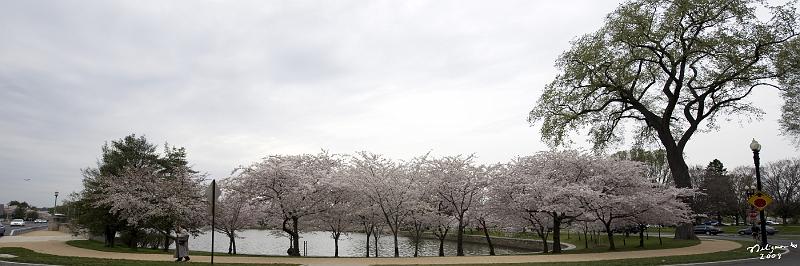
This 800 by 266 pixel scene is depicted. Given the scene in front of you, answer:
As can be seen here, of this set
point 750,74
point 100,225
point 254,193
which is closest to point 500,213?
point 254,193

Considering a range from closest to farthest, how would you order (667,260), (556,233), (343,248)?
(667,260) < (556,233) < (343,248)

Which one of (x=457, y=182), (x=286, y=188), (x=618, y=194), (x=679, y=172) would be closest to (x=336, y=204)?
(x=286, y=188)

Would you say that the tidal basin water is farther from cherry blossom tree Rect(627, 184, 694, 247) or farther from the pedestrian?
the pedestrian

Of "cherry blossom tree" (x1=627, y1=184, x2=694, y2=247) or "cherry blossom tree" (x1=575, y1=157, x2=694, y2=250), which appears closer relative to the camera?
"cherry blossom tree" (x1=575, y1=157, x2=694, y2=250)

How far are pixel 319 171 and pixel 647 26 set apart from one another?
68.7 ft

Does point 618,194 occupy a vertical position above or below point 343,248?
above

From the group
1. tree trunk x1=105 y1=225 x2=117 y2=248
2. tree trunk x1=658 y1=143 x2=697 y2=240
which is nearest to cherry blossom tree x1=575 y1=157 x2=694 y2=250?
tree trunk x1=658 y1=143 x2=697 y2=240

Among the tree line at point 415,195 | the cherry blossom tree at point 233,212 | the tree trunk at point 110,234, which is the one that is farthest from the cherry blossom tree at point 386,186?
the tree trunk at point 110,234

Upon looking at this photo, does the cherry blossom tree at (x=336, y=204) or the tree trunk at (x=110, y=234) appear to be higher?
the cherry blossom tree at (x=336, y=204)

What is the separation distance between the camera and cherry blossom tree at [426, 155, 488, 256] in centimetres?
3033

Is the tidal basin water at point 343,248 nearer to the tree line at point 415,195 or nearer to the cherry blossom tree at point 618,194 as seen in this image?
the tree line at point 415,195

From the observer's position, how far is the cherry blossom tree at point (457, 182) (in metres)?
30.3

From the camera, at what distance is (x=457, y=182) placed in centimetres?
3039

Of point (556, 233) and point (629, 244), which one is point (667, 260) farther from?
point (629, 244)
